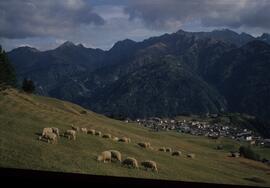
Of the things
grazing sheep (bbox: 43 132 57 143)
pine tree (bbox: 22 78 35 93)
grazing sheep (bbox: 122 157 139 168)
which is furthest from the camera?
pine tree (bbox: 22 78 35 93)

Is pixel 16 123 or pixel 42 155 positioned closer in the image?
pixel 42 155

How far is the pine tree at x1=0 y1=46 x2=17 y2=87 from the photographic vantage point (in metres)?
85.0

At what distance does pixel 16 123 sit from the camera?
126ft

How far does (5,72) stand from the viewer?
86.8m

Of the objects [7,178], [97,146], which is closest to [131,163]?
[97,146]

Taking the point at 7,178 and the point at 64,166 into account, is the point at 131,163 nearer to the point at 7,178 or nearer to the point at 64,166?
the point at 64,166

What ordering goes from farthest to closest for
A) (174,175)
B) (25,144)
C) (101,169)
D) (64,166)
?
(174,175)
(25,144)
(101,169)
(64,166)

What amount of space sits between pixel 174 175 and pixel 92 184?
26.1 metres

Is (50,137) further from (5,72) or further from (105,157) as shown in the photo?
(5,72)

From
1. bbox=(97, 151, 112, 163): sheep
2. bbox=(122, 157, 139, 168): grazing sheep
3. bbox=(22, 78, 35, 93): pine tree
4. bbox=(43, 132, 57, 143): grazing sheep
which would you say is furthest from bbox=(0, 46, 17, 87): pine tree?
bbox=(122, 157, 139, 168): grazing sheep

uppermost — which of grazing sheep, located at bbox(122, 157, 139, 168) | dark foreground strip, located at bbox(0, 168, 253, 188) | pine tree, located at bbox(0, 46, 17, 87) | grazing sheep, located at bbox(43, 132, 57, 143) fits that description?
pine tree, located at bbox(0, 46, 17, 87)

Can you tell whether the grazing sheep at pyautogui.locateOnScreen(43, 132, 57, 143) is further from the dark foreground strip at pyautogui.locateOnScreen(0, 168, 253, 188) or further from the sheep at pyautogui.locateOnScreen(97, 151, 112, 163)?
the dark foreground strip at pyautogui.locateOnScreen(0, 168, 253, 188)

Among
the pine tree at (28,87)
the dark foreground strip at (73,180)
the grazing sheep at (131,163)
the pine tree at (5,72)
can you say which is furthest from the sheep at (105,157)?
the pine tree at (28,87)

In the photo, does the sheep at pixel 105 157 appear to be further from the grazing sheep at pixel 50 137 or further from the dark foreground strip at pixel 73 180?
the dark foreground strip at pixel 73 180
